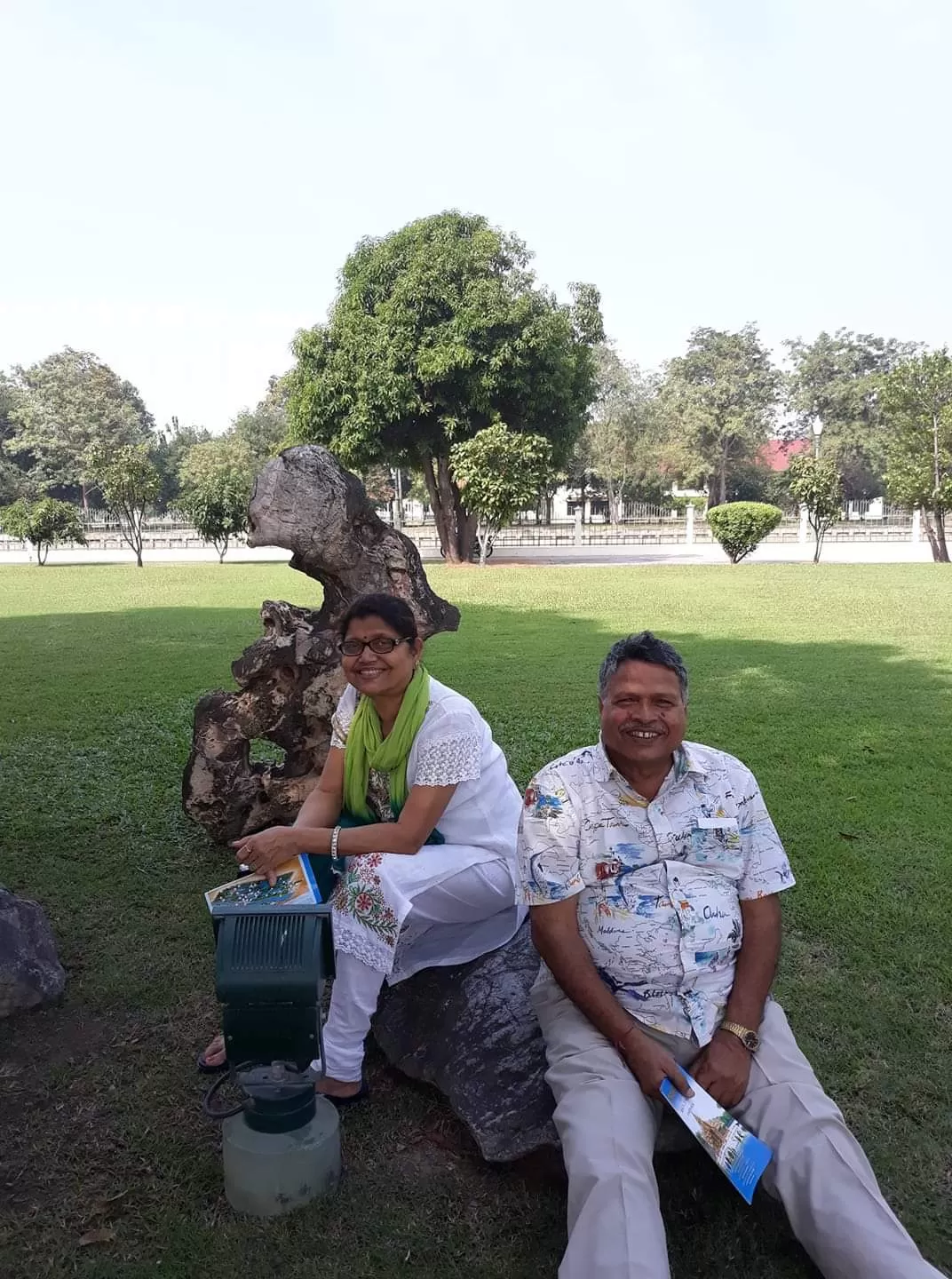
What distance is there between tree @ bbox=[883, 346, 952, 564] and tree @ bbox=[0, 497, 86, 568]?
22.6 meters

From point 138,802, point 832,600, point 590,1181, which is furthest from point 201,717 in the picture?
point 832,600

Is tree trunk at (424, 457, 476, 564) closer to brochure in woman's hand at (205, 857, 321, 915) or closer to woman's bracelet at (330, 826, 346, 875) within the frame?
woman's bracelet at (330, 826, 346, 875)

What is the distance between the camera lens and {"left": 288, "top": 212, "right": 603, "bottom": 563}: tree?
2339 centimetres

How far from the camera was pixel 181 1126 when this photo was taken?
9.08 ft

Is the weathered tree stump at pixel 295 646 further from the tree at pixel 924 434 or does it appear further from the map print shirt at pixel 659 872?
the tree at pixel 924 434

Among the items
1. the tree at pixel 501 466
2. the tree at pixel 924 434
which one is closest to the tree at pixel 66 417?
the tree at pixel 501 466

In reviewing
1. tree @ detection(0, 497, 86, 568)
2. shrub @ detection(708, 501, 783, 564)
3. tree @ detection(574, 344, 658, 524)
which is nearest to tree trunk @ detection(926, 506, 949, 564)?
shrub @ detection(708, 501, 783, 564)

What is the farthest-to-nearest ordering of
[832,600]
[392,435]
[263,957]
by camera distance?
[392,435] → [832,600] → [263,957]

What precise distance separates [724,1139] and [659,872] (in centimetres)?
59

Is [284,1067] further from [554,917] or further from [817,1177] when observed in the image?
[817,1177]

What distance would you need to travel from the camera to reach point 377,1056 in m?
3.12

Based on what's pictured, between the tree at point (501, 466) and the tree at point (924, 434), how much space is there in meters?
8.91

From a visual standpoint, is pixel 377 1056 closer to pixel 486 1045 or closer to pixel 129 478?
pixel 486 1045

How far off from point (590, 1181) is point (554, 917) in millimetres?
579
